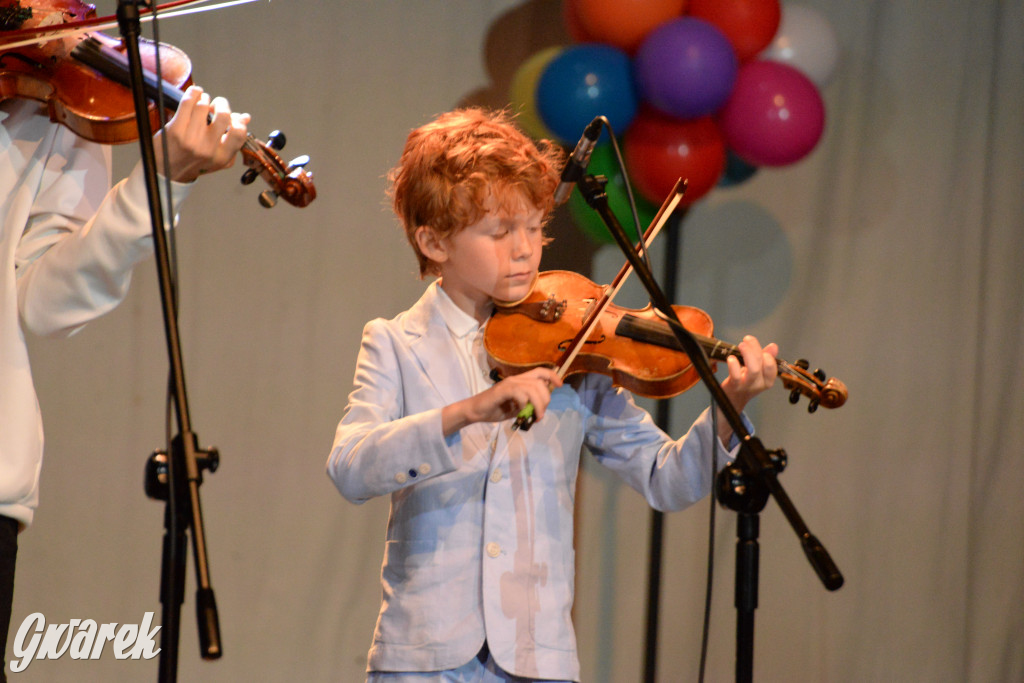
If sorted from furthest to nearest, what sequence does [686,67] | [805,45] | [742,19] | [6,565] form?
[805,45] < [742,19] < [686,67] < [6,565]

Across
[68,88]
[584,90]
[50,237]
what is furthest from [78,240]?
[584,90]

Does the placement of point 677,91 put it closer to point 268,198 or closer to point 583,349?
point 583,349

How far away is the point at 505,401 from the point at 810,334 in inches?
73.0

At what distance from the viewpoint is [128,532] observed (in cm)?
261

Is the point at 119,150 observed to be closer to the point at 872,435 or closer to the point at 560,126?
the point at 560,126

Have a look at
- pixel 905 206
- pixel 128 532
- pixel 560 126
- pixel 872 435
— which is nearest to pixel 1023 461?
pixel 872 435

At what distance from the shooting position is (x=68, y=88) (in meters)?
1.37

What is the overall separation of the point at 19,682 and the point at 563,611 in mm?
1849

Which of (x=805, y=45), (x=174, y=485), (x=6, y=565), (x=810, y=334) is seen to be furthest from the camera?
(x=810, y=334)

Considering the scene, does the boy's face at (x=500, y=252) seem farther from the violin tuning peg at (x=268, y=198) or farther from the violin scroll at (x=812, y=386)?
the violin scroll at (x=812, y=386)

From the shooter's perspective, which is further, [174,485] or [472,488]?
[472,488]

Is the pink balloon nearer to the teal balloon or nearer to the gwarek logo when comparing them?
the teal balloon

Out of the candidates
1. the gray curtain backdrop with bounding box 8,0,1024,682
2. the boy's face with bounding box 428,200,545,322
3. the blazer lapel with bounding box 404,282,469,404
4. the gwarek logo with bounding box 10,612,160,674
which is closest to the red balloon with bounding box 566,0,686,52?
the gray curtain backdrop with bounding box 8,0,1024,682

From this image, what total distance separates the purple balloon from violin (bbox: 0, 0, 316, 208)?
40.7 inches
